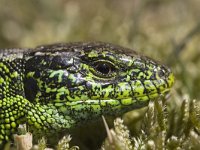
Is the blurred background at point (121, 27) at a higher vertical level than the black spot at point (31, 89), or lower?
higher

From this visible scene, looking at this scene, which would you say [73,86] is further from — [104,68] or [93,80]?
[104,68]

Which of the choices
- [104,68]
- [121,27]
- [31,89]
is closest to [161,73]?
[104,68]

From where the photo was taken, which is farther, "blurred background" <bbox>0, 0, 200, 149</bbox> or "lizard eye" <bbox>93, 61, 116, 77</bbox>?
"blurred background" <bbox>0, 0, 200, 149</bbox>

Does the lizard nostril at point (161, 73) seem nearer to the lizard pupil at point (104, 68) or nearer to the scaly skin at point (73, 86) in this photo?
the scaly skin at point (73, 86)

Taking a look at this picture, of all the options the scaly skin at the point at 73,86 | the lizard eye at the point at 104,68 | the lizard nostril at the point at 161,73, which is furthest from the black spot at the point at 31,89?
the lizard nostril at the point at 161,73

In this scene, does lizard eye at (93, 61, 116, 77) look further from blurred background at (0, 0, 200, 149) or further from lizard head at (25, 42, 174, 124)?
blurred background at (0, 0, 200, 149)

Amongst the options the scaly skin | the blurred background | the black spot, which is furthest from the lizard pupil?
the blurred background

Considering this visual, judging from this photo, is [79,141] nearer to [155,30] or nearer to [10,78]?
[10,78]
